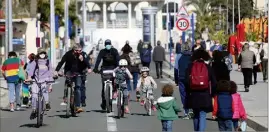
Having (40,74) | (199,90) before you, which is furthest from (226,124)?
(40,74)

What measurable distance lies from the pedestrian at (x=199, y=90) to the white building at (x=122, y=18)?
90436mm

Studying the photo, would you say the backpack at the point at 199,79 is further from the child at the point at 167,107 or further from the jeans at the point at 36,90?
the jeans at the point at 36,90

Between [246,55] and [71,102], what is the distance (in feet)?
32.9

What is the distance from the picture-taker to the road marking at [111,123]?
18.2 metres

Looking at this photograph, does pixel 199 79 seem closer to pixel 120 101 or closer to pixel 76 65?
pixel 120 101

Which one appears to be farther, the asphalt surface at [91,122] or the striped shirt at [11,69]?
the striped shirt at [11,69]

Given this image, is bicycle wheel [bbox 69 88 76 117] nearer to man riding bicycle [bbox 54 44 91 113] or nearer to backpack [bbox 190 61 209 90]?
man riding bicycle [bbox 54 44 91 113]

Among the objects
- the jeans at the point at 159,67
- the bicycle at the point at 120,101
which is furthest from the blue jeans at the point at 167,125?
the jeans at the point at 159,67

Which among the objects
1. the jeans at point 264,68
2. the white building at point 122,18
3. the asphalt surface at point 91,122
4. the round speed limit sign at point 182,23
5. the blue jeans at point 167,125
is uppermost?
the white building at point 122,18

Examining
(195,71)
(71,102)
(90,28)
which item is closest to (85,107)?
(71,102)

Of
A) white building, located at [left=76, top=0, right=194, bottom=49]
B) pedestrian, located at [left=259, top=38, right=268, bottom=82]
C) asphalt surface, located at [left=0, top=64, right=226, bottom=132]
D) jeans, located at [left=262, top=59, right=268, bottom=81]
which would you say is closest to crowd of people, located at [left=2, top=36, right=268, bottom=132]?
asphalt surface, located at [left=0, top=64, right=226, bottom=132]

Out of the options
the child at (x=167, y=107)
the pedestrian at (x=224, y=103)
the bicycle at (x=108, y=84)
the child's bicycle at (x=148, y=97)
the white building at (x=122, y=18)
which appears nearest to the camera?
the pedestrian at (x=224, y=103)

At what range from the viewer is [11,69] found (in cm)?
2381

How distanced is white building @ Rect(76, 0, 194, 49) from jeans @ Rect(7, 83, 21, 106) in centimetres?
8118
